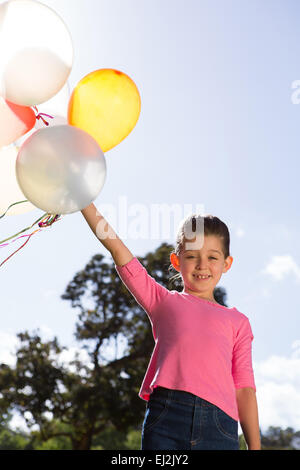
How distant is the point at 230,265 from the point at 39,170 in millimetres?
790

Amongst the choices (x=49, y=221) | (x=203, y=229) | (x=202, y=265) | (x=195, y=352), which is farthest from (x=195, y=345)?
(x=49, y=221)

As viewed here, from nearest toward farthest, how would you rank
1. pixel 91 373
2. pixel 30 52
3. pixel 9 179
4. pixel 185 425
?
pixel 185 425 → pixel 30 52 → pixel 9 179 → pixel 91 373

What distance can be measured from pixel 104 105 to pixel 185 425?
1071 mm

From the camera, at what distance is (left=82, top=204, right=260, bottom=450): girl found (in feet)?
4.93

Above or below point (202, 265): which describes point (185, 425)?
below

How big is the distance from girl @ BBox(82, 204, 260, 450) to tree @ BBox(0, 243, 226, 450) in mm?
9089

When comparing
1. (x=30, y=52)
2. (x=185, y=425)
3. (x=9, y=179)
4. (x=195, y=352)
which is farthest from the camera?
(x=9, y=179)

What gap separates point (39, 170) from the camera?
4.89ft

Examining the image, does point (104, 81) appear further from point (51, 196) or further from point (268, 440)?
point (268, 440)

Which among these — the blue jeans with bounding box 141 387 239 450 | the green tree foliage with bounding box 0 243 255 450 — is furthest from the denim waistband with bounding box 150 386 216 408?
the green tree foliage with bounding box 0 243 255 450

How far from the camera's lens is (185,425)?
4.87 feet

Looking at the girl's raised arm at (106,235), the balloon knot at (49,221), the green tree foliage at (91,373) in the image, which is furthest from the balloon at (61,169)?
the green tree foliage at (91,373)

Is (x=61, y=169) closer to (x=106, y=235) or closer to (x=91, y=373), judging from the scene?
(x=106, y=235)

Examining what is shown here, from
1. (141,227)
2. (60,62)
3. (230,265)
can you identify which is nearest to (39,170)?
(60,62)
